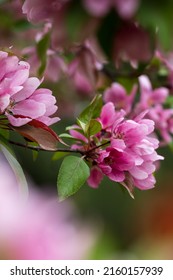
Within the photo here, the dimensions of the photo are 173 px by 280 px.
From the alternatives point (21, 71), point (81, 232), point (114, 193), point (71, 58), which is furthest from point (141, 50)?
point (114, 193)

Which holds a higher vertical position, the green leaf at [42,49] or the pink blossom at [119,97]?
the green leaf at [42,49]

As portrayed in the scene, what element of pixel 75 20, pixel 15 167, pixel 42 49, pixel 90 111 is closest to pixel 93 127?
pixel 90 111

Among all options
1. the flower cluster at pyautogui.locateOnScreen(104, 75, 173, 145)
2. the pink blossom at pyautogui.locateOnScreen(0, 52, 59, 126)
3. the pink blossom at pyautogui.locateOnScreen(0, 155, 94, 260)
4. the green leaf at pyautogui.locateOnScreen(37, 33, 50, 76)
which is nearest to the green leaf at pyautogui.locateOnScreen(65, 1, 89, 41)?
the pink blossom at pyautogui.locateOnScreen(0, 155, 94, 260)

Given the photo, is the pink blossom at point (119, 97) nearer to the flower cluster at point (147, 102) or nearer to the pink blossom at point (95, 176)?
the flower cluster at point (147, 102)

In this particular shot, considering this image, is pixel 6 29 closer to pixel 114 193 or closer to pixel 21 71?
pixel 21 71

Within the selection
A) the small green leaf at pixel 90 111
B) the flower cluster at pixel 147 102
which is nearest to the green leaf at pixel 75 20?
the small green leaf at pixel 90 111

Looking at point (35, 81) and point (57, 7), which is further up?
point (57, 7)

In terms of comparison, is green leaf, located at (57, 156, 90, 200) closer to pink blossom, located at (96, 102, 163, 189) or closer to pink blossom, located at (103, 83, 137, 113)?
pink blossom, located at (96, 102, 163, 189)

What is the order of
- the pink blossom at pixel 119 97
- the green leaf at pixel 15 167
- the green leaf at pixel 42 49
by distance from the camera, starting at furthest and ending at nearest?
the pink blossom at pixel 119 97 < the green leaf at pixel 42 49 < the green leaf at pixel 15 167
